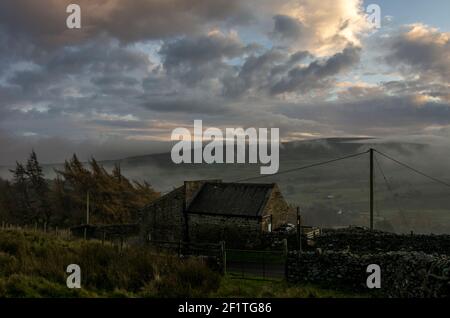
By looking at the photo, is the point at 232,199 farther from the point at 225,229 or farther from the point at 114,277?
the point at 114,277

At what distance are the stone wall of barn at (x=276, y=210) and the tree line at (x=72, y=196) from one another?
29332 mm

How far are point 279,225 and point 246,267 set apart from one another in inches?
418

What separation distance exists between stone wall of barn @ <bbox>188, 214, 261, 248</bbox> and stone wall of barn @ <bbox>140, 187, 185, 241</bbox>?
106 centimetres

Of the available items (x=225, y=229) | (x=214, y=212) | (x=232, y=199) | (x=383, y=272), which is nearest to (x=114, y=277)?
(x=383, y=272)

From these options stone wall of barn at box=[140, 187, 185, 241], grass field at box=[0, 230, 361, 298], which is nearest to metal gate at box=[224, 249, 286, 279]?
grass field at box=[0, 230, 361, 298]

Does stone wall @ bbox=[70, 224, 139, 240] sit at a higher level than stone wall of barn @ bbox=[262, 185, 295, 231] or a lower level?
lower

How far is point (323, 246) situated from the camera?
1006 inches

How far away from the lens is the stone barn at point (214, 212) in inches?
1165

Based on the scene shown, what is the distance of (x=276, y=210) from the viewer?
103 ft

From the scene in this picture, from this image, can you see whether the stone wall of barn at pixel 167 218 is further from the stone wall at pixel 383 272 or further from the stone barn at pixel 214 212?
the stone wall at pixel 383 272

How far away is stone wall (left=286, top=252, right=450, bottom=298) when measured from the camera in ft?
40.9

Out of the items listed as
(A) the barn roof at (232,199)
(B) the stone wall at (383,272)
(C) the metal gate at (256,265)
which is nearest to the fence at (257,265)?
(C) the metal gate at (256,265)

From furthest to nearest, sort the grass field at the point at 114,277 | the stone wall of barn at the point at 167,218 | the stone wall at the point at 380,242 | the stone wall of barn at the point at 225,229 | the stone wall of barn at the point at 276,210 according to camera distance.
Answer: the stone wall of barn at the point at 167,218, the stone wall of barn at the point at 276,210, the stone wall of barn at the point at 225,229, the stone wall at the point at 380,242, the grass field at the point at 114,277

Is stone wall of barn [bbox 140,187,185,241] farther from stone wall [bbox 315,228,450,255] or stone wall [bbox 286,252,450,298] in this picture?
stone wall [bbox 286,252,450,298]
